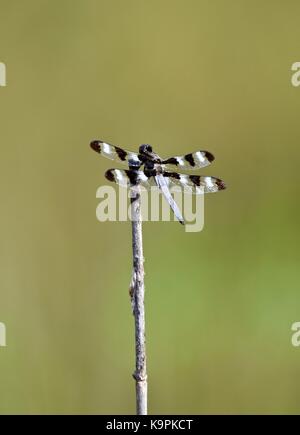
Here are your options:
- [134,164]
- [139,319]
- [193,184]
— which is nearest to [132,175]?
[134,164]

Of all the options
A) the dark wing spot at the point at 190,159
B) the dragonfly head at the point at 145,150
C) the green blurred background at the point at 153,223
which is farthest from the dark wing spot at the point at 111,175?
the green blurred background at the point at 153,223

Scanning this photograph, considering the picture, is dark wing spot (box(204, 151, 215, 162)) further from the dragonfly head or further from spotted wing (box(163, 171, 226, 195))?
the dragonfly head

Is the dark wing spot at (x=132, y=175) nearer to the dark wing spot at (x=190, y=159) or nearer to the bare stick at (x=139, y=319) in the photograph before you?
the dark wing spot at (x=190, y=159)

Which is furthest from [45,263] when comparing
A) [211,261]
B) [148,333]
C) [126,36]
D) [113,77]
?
[126,36]

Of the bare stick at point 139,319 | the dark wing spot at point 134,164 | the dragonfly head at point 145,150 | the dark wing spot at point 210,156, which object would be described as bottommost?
the bare stick at point 139,319

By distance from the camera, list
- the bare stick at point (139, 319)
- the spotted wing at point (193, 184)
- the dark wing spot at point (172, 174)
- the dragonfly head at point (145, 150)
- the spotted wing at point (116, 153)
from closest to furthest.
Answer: the bare stick at point (139, 319)
the dragonfly head at point (145, 150)
the spotted wing at point (116, 153)
the dark wing spot at point (172, 174)
the spotted wing at point (193, 184)

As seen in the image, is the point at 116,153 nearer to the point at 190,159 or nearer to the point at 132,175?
the point at 132,175

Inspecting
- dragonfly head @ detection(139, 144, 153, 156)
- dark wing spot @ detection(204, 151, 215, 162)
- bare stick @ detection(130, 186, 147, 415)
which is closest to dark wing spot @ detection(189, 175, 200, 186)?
dark wing spot @ detection(204, 151, 215, 162)
